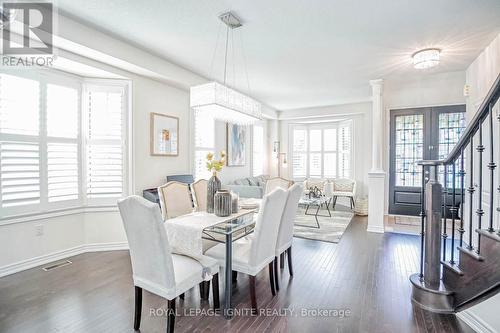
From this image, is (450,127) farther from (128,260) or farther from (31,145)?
(31,145)

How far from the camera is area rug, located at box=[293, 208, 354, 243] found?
4441 millimetres

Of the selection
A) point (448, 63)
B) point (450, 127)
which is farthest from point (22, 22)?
point (450, 127)

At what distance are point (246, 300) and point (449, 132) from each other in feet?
17.4

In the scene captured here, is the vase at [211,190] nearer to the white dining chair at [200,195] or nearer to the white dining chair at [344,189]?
the white dining chair at [200,195]

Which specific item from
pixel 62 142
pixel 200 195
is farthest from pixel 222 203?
pixel 62 142

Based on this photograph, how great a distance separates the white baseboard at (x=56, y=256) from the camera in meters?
2.96

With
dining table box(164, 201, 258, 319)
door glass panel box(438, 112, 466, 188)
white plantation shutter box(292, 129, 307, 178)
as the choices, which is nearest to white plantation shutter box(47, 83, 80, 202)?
dining table box(164, 201, 258, 319)

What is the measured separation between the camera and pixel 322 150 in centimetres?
801

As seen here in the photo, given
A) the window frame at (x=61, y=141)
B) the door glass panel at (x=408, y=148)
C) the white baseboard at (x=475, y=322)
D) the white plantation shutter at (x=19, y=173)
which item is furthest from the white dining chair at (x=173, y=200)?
the door glass panel at (x=408, y=148)

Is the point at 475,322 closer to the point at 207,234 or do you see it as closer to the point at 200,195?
the point at 207,234

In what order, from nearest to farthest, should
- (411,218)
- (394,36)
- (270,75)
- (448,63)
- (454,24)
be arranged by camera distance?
(454,24)
(394,36)
(448,63)
(270,75)
(411,218)

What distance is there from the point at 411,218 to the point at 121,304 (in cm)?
581

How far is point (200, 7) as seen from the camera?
8.57 feet

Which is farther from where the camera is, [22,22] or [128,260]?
[128,260]
